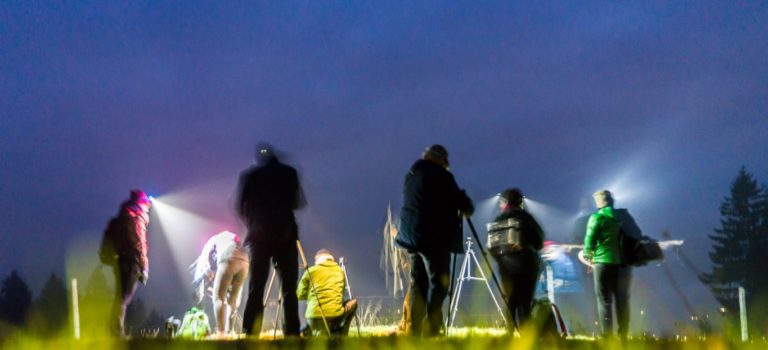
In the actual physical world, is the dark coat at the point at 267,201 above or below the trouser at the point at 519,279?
above

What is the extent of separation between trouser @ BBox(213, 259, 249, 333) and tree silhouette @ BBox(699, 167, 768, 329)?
57.1 meters

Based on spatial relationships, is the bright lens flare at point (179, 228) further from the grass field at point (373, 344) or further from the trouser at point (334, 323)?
the grass field at point (373, 344)

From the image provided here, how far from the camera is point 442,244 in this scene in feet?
22.3

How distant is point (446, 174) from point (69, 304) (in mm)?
4547

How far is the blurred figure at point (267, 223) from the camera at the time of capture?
713cm

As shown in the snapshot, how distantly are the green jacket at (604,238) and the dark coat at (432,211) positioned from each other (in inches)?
71.4

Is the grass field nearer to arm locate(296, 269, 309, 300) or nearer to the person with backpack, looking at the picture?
arm locate(296, 269, 309, 300)

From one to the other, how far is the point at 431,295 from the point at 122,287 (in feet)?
11.5

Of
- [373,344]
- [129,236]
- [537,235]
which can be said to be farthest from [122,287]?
[537,235]

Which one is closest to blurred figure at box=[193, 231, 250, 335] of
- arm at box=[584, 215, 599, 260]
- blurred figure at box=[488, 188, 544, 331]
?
blurred figure at box=[488, 188, 544, 331]

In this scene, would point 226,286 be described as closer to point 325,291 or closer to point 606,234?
point 325,291

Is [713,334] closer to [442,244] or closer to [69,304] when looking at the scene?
[442,244]

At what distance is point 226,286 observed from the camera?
9969 mm

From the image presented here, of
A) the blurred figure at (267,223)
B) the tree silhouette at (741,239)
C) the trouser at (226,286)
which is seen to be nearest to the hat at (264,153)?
the blurred figure at (267,223)
